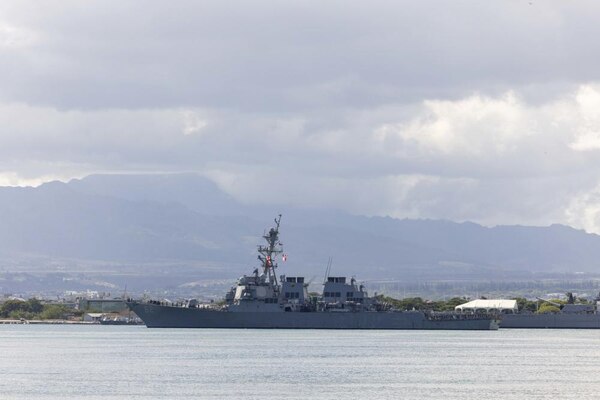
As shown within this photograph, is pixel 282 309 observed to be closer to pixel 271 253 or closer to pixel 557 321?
pixel 271 253

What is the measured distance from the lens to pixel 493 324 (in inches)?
6467

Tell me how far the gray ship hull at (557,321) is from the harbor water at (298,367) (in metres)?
40.0

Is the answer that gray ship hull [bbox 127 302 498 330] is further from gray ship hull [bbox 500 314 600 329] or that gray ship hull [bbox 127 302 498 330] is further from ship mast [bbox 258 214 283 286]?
gray ship hull [bbox 500 314 600 329]

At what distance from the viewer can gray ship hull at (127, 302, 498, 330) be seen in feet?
504

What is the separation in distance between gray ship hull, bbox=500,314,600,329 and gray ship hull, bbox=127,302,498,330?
55.2ft

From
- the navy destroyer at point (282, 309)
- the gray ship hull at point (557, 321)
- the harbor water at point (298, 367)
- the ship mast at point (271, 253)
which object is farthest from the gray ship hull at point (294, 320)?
the gray ship hull at point (557, 321)

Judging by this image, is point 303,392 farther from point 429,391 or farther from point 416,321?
point 416,321

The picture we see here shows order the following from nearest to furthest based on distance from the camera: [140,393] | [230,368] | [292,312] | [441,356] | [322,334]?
1. [140,393]
2. [230,368]
3. [441,356]
4. [322,334]
5. [292,312]

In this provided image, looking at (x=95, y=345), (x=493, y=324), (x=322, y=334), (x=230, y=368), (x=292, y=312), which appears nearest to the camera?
(x=230, y=368)

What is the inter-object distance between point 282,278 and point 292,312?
485cm

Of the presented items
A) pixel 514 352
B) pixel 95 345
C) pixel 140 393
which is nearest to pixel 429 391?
pixel 140 393

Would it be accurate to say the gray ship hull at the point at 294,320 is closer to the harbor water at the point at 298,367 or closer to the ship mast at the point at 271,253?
the ship mast at the point at 271,253

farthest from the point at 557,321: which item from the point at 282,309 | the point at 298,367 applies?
the point at 298,367

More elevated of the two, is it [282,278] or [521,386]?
[282,278]
